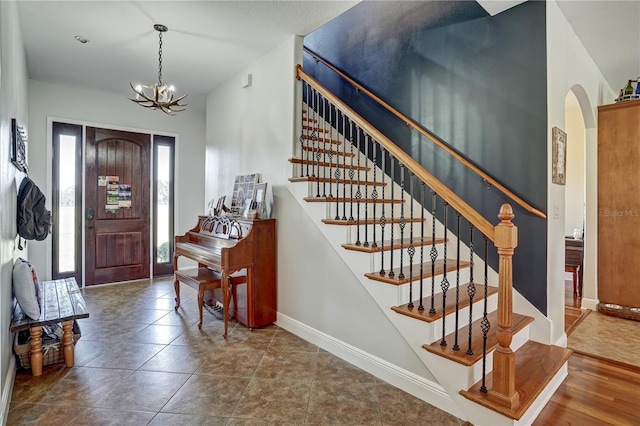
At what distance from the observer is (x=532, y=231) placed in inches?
107

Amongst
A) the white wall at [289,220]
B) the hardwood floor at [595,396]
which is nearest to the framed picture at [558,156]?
the hardwood floor at [595,396]

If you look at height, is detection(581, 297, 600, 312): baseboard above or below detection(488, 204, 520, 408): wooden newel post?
below

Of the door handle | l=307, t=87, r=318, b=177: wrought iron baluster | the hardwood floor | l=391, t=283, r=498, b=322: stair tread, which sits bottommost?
the hardwood floor

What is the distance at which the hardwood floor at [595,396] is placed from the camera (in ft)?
6.69

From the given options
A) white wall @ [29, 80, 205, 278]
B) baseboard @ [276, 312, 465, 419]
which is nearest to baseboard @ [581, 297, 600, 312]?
baseboard @ [276, 312, 465, 419]

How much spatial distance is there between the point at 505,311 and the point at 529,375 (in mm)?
723

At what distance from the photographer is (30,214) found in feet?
9.20

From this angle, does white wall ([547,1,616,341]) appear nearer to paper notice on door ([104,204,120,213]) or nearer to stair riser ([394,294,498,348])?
stair riser ([394,294,498,348])

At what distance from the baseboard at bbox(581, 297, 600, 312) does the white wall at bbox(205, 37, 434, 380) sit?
305 cm

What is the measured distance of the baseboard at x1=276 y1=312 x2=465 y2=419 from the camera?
2.13 m

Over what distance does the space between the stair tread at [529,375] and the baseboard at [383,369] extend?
Result: 0.68 feet

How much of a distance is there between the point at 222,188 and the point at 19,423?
3140 millimetres

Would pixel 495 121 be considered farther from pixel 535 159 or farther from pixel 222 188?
pixel 222 188

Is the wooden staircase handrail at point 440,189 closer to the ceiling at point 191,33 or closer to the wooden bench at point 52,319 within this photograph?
the ceiling at point 191,33
